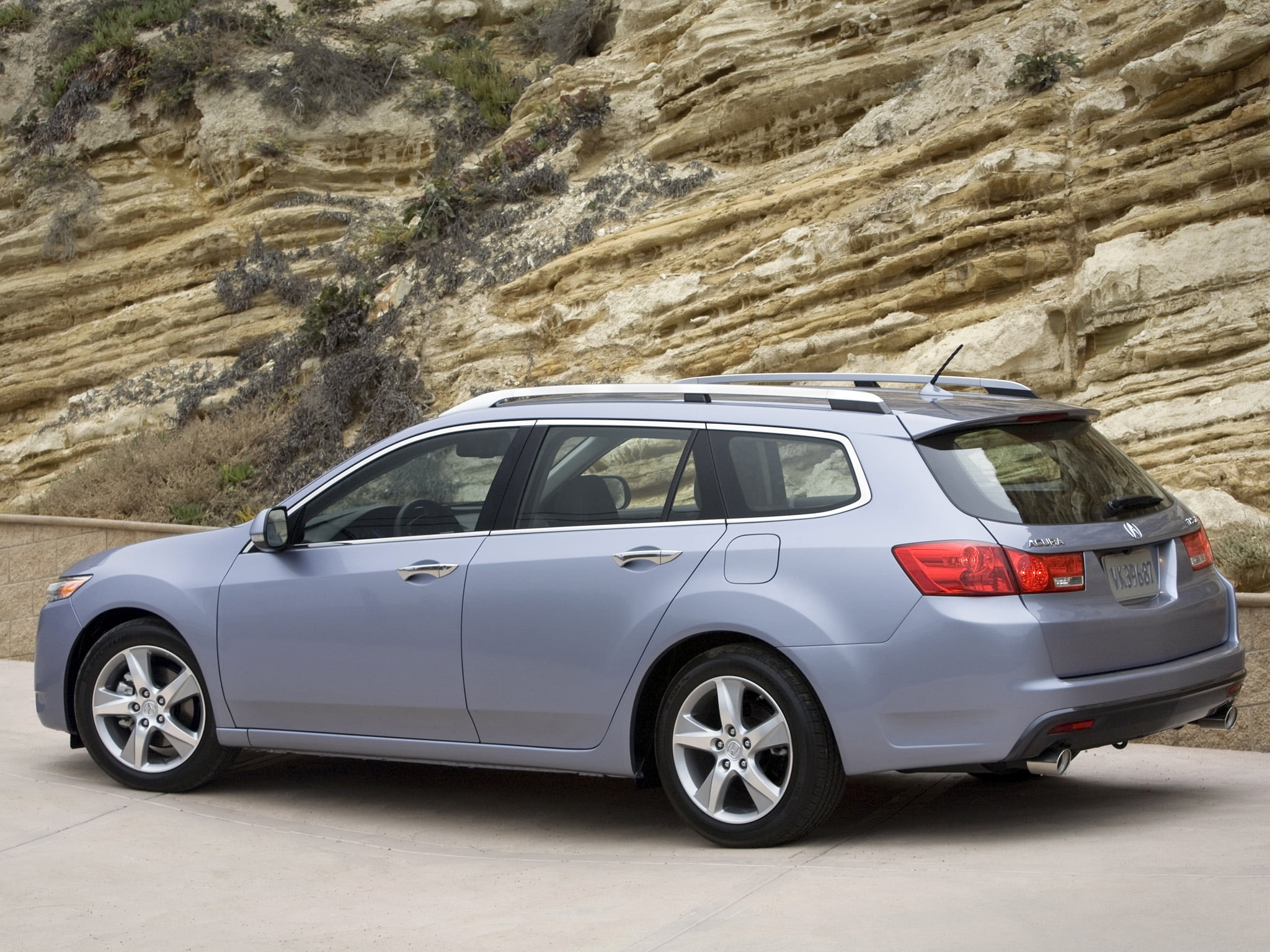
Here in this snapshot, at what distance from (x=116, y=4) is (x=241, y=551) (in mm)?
20688

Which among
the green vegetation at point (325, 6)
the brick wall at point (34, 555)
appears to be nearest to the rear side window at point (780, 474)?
the brick wall at point (34, 555)

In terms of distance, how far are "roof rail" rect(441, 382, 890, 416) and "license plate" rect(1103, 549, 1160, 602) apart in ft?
3.06

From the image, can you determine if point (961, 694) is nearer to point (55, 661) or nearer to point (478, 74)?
point (55, 661)

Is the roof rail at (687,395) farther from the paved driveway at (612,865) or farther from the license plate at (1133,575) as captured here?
the paved driveway at (612,865)

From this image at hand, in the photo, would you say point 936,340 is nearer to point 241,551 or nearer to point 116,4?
point 241,551

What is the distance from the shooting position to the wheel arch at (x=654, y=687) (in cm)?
491

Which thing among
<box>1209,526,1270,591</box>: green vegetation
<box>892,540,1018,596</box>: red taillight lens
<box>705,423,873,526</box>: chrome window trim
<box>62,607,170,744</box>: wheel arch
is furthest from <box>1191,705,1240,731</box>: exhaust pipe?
<box>62,607,170,744</box>: wheel arch

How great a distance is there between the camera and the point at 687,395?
17.6 feet

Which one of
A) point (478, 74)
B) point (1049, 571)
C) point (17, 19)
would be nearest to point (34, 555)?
point (1049, 571)

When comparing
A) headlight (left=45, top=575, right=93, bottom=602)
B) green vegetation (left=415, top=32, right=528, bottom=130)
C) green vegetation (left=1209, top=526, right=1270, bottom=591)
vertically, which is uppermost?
green vegetation (left=415, top=32, right=528, bottom=130)

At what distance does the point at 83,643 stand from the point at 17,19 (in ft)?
70.1

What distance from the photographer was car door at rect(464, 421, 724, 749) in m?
5.00

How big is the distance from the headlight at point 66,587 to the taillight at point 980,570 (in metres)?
3.96

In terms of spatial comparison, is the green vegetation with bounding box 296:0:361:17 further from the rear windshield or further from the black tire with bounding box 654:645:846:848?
the black tire with bounding box 654:645:846:848
